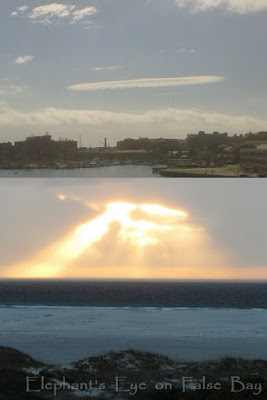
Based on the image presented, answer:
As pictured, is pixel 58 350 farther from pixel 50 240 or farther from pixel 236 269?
pixel 50 240

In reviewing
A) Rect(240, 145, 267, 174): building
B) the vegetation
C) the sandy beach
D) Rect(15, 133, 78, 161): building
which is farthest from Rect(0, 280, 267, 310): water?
Rect(15, 133, 78, 161): building

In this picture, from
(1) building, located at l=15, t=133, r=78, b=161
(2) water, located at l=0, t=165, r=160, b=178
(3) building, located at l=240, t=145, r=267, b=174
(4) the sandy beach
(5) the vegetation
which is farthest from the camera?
(1) building, located at l=15, t=133, r=78, b=161

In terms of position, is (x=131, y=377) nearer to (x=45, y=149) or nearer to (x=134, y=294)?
(x=134, y=294)

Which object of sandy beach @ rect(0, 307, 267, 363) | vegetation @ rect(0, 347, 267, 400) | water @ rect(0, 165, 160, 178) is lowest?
sandy beach @ rect(0, 307, 267, 363)

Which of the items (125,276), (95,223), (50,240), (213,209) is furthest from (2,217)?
(125,276)

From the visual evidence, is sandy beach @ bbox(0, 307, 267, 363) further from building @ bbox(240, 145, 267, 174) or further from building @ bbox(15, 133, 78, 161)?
building @ bbox(15, 133, 78, 161)

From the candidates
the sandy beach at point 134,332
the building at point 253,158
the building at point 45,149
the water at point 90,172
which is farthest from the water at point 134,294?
the building at point 45,149

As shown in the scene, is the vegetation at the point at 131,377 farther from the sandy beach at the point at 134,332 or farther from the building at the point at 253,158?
the building at the point at 253,158
